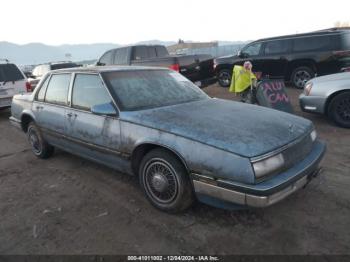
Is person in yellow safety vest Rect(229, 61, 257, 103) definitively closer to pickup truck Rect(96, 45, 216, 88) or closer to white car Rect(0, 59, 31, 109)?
pickup truck Rect(96, 45, 216, 88)

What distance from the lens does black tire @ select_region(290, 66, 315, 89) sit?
1092 cm

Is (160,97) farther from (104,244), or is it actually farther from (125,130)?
(104,244)

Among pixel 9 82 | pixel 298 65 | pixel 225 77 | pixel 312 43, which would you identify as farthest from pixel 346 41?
pixel 9 82

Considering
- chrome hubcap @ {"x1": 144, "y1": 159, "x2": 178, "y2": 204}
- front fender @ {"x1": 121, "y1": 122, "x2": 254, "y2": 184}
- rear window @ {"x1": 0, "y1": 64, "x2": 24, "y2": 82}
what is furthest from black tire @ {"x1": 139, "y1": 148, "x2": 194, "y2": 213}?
rear window @ {"x1": 0, "y1": 64, "x2": 24, "y2": 82}

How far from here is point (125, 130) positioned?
11.5 feet

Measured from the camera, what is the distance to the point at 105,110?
3.58 m

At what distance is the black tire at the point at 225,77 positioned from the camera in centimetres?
1302

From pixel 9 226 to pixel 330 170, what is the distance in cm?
425

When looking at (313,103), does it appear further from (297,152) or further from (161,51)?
(161,51)

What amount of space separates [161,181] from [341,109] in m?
4.87

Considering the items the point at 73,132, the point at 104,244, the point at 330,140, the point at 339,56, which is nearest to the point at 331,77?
the point at 330,140

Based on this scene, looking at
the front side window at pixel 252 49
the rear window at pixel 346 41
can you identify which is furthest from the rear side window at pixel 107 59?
the rear window at pixel 346 41

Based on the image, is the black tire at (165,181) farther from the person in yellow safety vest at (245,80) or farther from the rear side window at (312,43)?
the rear side window at (312,43)

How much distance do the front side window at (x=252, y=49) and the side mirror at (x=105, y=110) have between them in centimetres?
982
